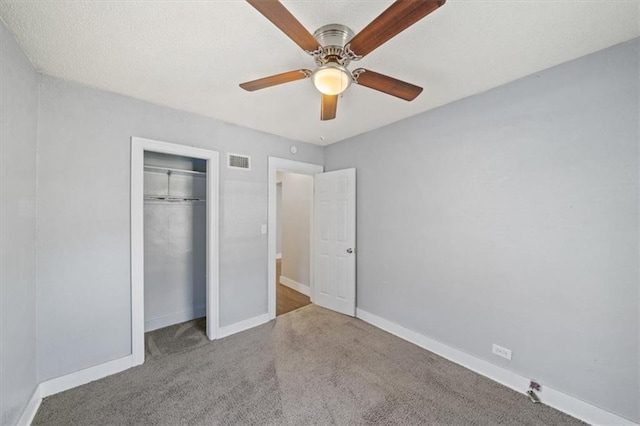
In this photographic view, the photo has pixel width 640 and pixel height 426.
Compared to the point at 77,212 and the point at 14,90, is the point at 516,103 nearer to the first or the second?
the point at 14,90

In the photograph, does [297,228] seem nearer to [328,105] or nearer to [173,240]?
[173,240]

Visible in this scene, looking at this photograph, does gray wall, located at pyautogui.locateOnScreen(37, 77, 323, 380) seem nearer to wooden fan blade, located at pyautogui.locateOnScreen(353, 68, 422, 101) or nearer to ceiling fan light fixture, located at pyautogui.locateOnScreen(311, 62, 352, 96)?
ceiling fan light fixture, located at pyautogui.locateOnScreen(311, 62, 352, 96)

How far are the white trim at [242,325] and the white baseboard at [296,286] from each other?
46.5 inches

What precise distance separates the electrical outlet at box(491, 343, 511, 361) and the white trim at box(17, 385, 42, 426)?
349cm

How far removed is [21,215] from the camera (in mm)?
1658

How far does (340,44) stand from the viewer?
1.47 meters

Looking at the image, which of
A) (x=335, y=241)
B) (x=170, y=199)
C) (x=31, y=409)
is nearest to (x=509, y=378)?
(x=335, y=241)

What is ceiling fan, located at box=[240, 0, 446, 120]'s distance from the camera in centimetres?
101

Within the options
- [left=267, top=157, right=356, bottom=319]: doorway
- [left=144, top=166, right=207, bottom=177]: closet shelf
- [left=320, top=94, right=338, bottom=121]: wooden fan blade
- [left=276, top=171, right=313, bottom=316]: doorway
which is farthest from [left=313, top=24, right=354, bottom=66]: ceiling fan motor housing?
[left=276, top=171, right=313, bottom=316]: doorway

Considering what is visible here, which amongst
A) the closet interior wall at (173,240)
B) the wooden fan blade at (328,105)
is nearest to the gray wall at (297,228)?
the closet interior wall at (173,240)

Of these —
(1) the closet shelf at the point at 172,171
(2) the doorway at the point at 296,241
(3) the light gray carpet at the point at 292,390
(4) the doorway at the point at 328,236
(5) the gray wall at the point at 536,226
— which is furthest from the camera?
(2) the doorway at the point at 296,241

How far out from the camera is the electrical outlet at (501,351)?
2076 mm

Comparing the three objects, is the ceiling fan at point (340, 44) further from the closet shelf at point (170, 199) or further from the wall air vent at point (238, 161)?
the closet shelf at point (170, 199)

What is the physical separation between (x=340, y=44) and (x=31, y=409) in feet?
10.5
